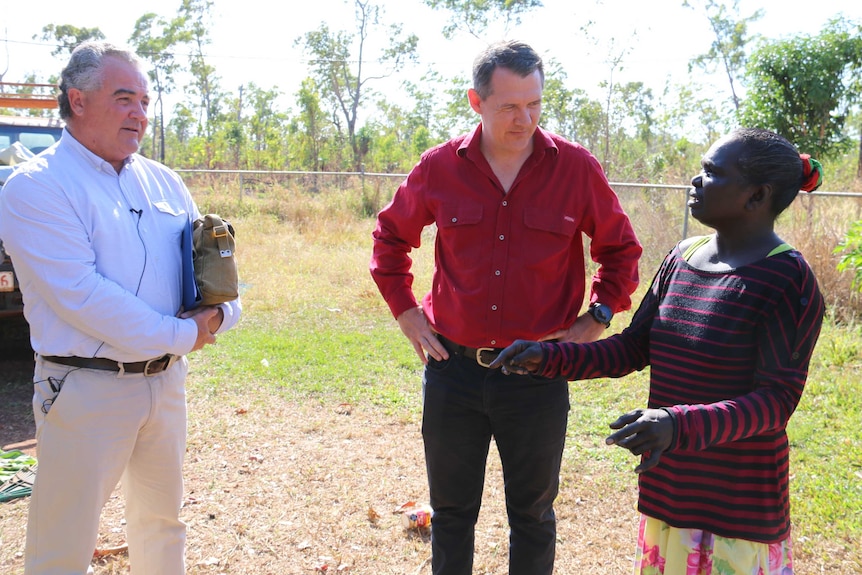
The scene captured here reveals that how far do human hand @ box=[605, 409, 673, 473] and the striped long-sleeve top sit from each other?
6 centimetres

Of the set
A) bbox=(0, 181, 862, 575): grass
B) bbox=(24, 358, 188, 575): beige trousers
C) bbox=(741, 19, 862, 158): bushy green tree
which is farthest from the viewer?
bbox=(741, 19, 862, 158): bushy green tree

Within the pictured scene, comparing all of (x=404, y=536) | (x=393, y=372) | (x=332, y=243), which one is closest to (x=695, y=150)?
(x=332, y=243)

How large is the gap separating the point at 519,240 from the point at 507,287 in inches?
6.7

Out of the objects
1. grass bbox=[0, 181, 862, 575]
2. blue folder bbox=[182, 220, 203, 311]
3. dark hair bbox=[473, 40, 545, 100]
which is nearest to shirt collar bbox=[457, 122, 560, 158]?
dark hair bbox=[473, 40, 545, 100]

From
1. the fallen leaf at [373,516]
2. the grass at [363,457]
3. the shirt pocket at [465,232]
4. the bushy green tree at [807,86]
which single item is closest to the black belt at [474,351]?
the shirt pocket at [465,232]

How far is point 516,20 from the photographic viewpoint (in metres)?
24.3

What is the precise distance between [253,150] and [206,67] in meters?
10.2

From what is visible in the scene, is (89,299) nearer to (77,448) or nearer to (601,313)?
(77,448)

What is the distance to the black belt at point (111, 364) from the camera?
7.85ft

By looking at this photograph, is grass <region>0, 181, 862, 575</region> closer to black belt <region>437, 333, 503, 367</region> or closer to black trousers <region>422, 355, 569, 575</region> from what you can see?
black trousers <region>422, 355, 569, 575</region>

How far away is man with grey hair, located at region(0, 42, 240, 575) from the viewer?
2283 millimetres

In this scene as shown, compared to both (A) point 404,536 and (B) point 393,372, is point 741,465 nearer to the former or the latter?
(A) point 404,536

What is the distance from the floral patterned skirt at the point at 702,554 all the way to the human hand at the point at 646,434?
538mm

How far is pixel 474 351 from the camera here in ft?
8.61
